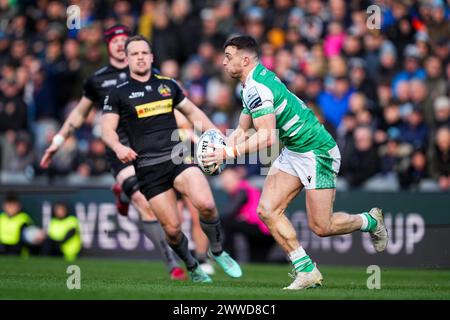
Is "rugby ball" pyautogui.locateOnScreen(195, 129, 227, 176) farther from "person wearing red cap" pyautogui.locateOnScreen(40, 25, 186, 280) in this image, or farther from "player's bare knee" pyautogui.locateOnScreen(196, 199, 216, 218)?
"person wearing red cap" pyautogui.locateOnScreen(40, 25, 186, 280)

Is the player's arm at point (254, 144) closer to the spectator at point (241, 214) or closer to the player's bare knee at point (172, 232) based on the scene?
the player's bare knee at point (172, 232)

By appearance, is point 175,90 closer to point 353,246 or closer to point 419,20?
point 353,246

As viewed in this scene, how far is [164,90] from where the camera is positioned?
12.2 meters

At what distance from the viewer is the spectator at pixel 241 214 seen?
1811 centimetres

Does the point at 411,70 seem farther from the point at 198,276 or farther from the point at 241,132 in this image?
the point at 241,132

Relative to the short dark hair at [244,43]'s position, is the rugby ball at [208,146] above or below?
below

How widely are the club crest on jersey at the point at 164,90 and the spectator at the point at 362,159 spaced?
649 centimetres

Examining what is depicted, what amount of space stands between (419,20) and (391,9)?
0.63 meters

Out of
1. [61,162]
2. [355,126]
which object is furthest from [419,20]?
[61,162]

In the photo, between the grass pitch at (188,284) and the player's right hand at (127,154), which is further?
the player's right hand at (127,154)

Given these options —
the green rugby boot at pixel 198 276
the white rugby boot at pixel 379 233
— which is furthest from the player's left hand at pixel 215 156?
the green rugby boot at pixel 198 276

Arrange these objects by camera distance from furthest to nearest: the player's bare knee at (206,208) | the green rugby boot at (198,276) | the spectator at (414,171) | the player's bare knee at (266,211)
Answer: the spectator at (414,171), the green rugby boot at (198,276), the player's bare knee at (206,208), the player's bare knee at (266,211)

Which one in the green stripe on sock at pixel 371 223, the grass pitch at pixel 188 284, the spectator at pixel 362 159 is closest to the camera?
the grass pitch at pixel 188 284
